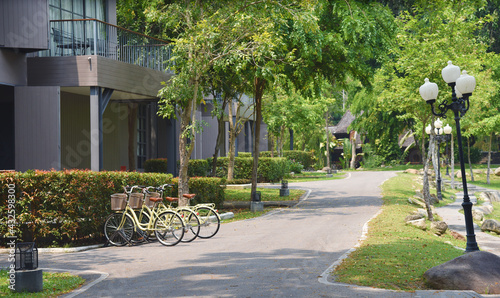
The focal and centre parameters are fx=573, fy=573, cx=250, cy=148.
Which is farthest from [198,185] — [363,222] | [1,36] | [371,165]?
[371,165]

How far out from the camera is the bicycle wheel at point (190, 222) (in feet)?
42.2

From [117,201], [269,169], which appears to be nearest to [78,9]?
[117,201]

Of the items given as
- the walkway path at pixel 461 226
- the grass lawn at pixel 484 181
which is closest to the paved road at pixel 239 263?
the walkway path at pixel 461 226

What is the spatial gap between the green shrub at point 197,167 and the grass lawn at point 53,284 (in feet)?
58.9

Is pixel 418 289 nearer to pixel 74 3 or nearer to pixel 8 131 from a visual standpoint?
pixel 8 131

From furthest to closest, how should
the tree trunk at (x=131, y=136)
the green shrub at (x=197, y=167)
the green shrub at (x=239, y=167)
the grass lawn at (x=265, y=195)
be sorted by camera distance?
the green shrub at (x=239, y=167) → the green shrub at (x=197, y=167) → the grass lawn at (x=265, y=195) → the tree trunk at (x=131, y=136)

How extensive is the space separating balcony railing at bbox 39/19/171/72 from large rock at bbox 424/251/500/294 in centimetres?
1163

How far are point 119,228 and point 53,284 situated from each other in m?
4.10

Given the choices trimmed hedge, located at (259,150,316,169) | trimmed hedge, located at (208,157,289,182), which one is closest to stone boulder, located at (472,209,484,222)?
trimmed hedge, located at (208,157,289,182)

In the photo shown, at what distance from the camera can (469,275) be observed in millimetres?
8398

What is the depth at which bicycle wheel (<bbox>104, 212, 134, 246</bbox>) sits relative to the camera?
41.0ft

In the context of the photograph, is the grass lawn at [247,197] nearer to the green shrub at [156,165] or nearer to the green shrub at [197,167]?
the green shrub at [197,167]

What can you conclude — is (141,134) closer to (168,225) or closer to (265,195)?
(265,195)

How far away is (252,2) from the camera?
18141mm
